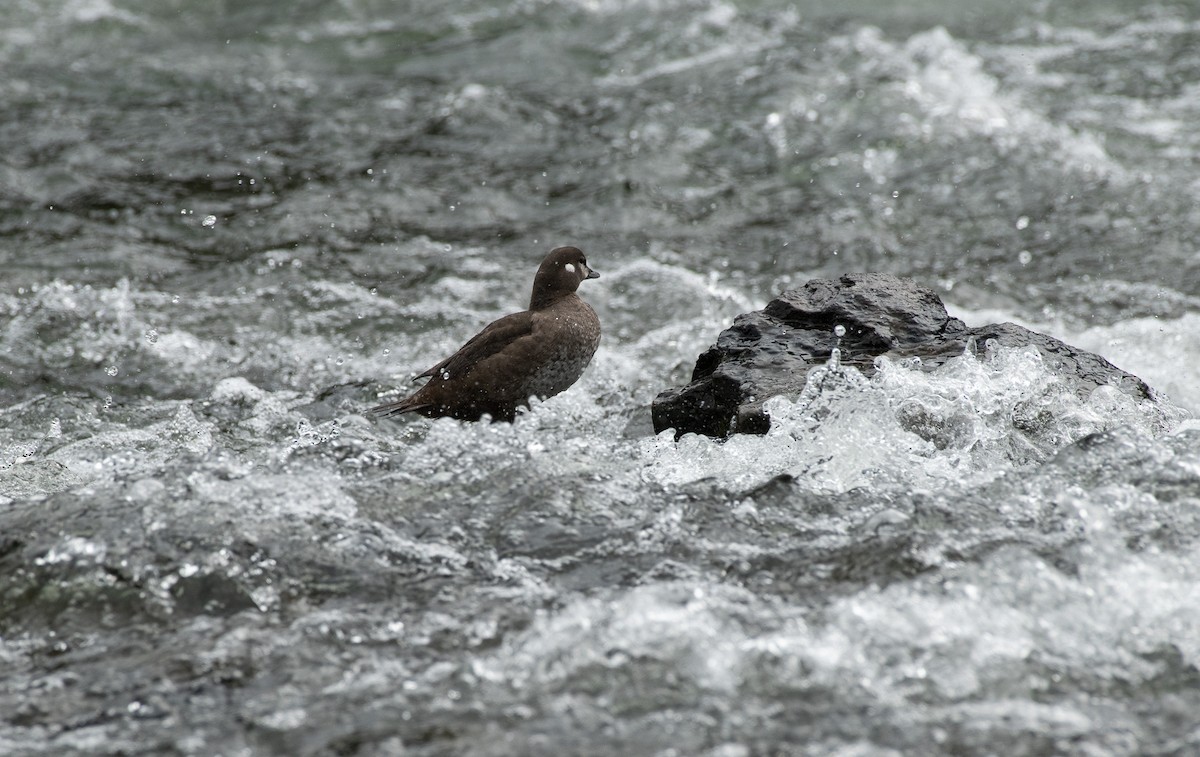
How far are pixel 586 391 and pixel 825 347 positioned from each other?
5.39 feet

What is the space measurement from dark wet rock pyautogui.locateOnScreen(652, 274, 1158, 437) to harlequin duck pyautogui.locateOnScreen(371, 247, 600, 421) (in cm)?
66

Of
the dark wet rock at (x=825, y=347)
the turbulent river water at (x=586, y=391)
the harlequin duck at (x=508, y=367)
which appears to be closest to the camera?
the turbulent river water at (x=586, y=391)

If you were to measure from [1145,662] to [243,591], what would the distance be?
101 inches

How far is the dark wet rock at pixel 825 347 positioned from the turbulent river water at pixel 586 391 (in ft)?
0.51

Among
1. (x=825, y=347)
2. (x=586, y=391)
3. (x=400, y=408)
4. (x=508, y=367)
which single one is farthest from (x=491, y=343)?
(x=825, y=347)

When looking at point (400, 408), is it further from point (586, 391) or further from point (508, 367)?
point (586, 391)

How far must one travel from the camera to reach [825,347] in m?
5.09

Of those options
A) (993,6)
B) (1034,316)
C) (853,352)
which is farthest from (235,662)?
(993,6)

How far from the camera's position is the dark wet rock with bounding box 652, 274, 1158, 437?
4.85m

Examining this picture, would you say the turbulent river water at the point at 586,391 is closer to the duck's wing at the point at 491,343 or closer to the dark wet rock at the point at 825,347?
the dark wet rock at the point at 825,347

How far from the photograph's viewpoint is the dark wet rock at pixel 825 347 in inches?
191

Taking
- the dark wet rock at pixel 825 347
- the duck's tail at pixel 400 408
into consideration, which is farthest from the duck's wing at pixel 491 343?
the dark wet rock at pixel 825 347

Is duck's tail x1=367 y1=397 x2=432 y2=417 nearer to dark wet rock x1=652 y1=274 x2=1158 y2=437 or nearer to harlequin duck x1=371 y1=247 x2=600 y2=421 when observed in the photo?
harlequin duck x1=371 y1=247 x2=600 y2=421

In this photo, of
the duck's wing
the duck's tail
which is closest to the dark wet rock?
the duck's wing
